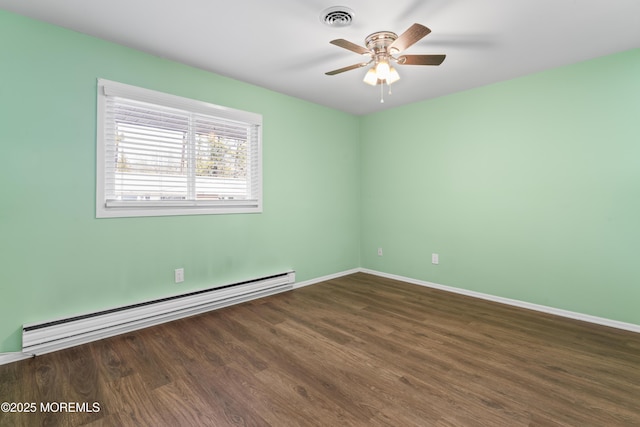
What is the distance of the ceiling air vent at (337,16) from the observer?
6.66ft

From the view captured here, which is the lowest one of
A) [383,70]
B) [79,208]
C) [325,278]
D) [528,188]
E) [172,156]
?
[325,278]

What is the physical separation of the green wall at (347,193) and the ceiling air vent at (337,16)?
1.49 metres

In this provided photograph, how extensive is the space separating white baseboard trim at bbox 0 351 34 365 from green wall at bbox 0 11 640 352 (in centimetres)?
5

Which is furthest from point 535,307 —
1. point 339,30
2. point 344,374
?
point 339,30

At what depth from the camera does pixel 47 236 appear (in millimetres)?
2227

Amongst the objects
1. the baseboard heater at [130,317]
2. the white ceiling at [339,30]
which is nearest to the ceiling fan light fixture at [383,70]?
the white ceiling at [339,30]

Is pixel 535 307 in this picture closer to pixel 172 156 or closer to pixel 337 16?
pixel 337 16

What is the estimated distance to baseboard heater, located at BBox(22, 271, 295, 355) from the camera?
214cm

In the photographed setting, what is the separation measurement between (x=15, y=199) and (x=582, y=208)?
4734mm

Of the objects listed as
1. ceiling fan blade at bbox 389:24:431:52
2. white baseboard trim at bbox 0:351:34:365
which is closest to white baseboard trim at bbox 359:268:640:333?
ceiling fan blade at bbox 389:24:431:52

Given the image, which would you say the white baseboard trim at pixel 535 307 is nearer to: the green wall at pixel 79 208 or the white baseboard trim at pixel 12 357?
the green wall at pixel 79 208

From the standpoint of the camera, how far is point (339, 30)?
227 cm

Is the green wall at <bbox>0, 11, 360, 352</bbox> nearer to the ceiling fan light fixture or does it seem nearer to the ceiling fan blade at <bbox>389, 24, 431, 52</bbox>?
the ceiling fan light fixture

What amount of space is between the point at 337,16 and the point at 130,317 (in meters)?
2.89
